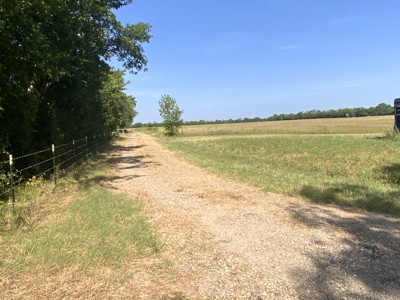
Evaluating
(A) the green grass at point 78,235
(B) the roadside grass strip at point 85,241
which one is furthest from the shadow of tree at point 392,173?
(B) the roadside grass strip at point 85,241

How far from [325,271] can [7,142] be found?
7.88 m

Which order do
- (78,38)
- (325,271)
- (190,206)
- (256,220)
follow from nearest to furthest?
(325,271) → (256,220) → (190,206) → (78,38)

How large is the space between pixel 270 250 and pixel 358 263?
1106 millimetres

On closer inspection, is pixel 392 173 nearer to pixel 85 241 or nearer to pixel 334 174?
pixel 334 174

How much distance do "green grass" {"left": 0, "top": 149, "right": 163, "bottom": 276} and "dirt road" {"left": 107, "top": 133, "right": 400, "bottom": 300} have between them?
417 millimetres

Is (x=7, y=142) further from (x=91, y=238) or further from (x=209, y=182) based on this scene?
(x=209, y=182)

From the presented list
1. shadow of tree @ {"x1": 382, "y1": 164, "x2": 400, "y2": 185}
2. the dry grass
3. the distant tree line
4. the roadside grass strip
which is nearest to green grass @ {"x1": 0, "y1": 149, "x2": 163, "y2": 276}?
the roadside grass strip

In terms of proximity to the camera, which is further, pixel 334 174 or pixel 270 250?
pixel 334 174

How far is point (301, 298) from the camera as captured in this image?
295 centimetres

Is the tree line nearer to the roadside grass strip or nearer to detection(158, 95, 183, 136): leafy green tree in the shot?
the roadside grass strip

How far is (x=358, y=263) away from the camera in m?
3.68

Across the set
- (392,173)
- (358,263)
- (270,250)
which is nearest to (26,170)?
(270,250)

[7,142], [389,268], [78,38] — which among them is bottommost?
[389,268]

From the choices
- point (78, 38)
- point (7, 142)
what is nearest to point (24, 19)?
point (7, 142)
